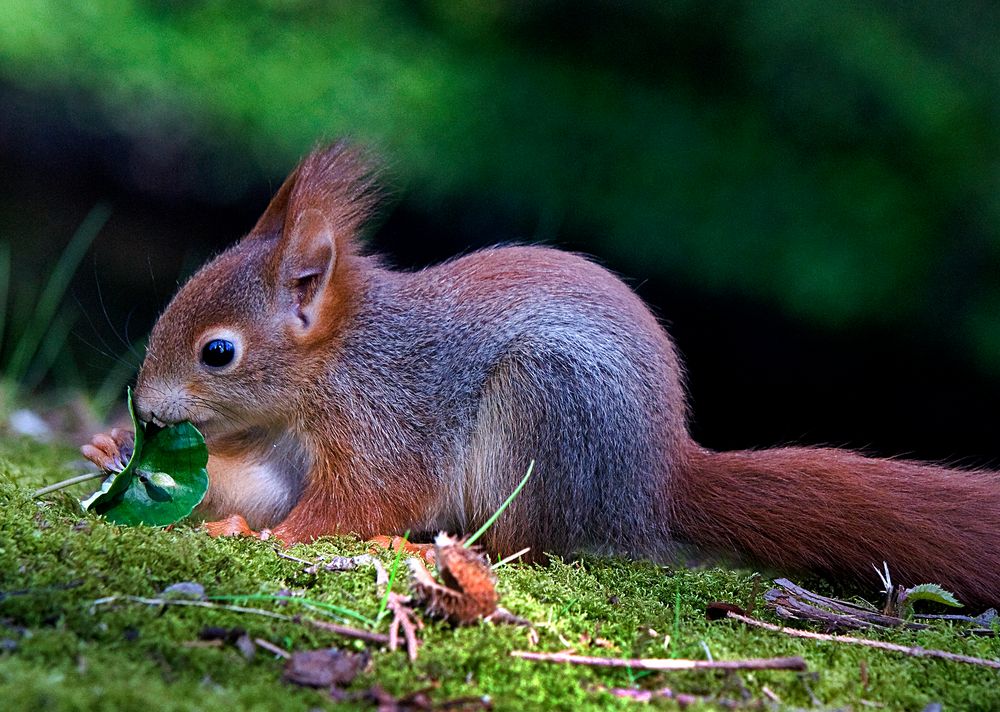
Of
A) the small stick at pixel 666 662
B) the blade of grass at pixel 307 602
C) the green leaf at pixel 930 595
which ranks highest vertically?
the green leaf at pixel 930 595

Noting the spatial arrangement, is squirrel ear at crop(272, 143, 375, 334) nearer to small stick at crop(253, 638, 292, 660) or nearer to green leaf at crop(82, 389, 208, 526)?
green leaf at crop(82, 389, 208, 526)

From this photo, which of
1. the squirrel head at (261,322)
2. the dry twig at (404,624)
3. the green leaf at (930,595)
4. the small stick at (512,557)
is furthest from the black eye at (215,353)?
the green leaf at (930,595)

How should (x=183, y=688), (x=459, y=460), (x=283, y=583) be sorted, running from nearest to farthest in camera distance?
1. (x=183, y=688)
2. (x=283, y=583)
3. (x=459, y=460)

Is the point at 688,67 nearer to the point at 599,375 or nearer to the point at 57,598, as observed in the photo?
the point at 599,375

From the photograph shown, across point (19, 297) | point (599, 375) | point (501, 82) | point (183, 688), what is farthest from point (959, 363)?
point (19, 297)

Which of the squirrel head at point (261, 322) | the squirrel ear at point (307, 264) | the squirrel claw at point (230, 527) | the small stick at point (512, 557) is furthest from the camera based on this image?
the squirrel ear at point (307, 264)

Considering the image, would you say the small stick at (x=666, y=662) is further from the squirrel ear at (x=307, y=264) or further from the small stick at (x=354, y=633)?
the squirrel ear at (x=307, y=264)
